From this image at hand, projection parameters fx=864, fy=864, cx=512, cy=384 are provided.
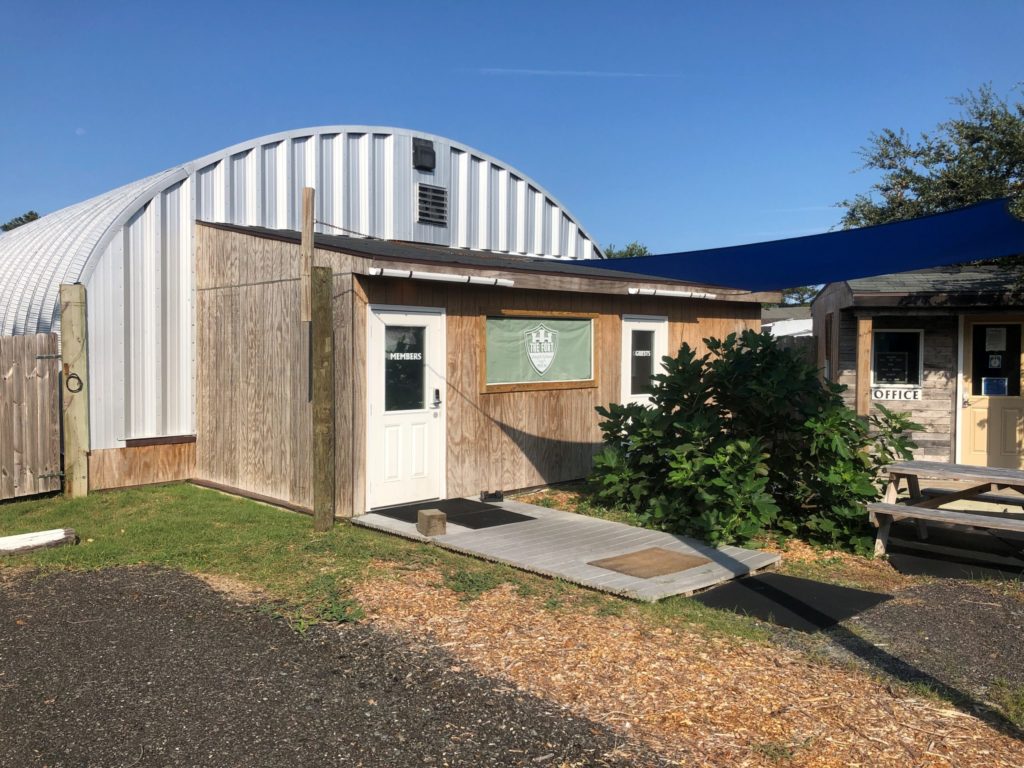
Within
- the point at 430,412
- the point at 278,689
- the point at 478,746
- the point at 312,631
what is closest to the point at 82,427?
the point at 430,412

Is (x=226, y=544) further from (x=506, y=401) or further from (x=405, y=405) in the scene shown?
(x=506, y=401)

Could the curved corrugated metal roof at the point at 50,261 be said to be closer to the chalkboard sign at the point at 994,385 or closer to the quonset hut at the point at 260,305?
the quonset hut at the point at 260,305

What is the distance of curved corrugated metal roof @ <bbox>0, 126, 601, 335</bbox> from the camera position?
1005cm

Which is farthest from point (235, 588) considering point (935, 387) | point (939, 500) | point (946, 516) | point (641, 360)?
point (935, 387)

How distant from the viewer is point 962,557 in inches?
291

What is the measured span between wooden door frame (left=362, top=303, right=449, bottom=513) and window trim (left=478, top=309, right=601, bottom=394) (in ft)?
1.78

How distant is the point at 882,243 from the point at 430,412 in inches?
182

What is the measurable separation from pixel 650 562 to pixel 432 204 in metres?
8.06

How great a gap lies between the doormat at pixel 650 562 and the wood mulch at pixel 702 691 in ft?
3.38

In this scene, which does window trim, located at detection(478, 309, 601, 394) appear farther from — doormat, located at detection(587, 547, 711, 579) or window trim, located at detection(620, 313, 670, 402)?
doormat, located at detection(587, 547, 711, 579)

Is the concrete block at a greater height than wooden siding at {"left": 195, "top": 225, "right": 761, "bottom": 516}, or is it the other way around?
wooden siding at {"left": 195, "top": 225, "right": 761, "bottom": 516}

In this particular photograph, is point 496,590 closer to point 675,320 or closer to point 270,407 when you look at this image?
point 270,407

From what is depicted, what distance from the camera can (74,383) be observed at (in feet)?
30.8

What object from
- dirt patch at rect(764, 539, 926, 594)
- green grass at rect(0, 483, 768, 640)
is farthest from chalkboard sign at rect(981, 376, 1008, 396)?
green grass at rect(0, 483, 768, 640)
